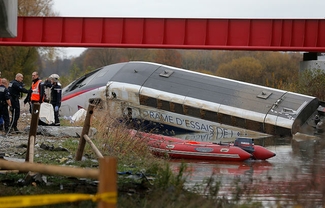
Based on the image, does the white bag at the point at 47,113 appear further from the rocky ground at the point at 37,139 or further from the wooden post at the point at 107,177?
the wooden post at the point at 107,177

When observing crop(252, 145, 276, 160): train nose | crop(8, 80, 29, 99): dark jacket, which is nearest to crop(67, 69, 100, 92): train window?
crop(8, 80, 29, 99): dark jacket

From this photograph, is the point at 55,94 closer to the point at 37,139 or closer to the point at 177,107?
the point at 37,139

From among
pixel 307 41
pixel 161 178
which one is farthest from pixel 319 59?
pixel 161 178

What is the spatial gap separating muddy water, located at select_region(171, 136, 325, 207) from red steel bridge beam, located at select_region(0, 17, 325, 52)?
5.56 m

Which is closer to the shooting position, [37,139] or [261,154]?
[37,139]

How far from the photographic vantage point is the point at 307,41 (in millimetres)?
30250

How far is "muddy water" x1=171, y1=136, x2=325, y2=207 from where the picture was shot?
23.9 ft

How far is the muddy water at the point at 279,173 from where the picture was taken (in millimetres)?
7281

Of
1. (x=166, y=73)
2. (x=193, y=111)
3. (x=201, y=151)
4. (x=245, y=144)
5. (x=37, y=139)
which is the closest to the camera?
(x=37, y=139)

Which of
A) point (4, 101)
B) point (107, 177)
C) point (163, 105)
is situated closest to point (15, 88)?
point (4, 101)

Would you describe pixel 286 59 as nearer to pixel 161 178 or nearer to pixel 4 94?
pixel 4 94

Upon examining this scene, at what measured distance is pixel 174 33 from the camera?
29781 mm

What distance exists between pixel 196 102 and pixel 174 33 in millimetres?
3856

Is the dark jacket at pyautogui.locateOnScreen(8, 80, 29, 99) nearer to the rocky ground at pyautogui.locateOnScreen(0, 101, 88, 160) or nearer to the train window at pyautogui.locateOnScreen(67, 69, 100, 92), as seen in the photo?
the rocky ground at pyautogui.locateOnScreen(0, 101, 88, 160)
